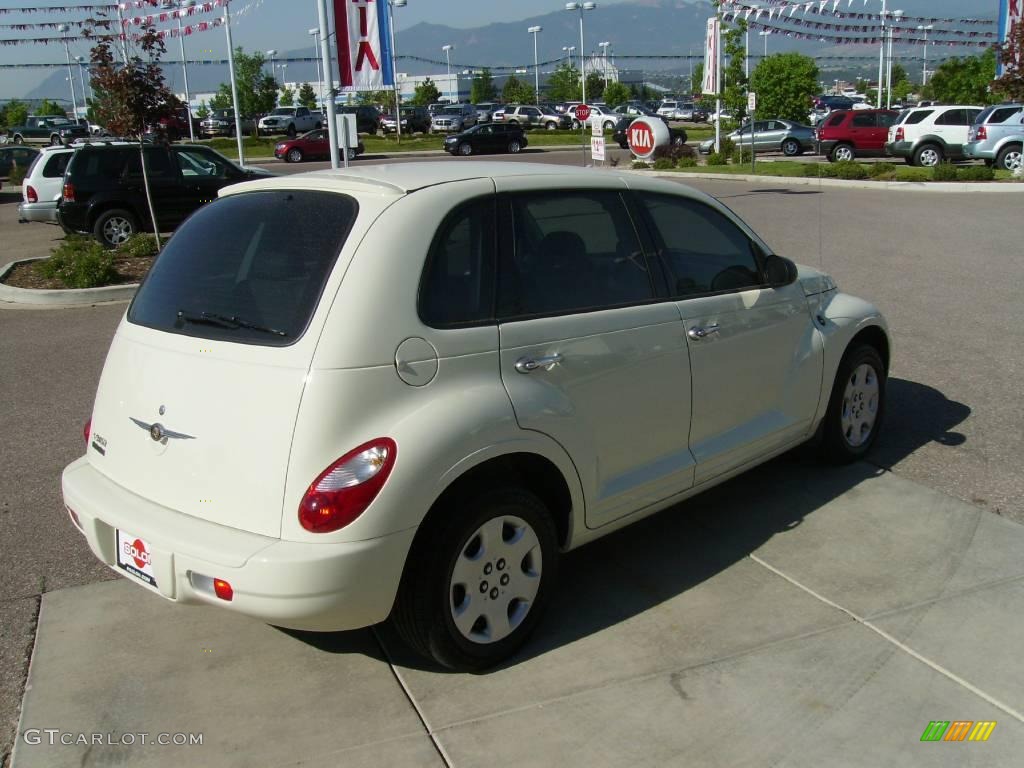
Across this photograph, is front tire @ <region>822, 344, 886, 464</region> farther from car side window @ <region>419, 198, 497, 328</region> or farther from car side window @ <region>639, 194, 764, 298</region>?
car side window @ <region>419, 198, 497, 328</region>

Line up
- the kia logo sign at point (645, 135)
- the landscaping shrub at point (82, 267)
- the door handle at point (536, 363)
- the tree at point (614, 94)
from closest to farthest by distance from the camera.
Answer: the door handle at point (536, 363)
the landscaping shrub at point (82, 267)
the kia logo sign at point (645, 135)
the tree at point (614, 94)

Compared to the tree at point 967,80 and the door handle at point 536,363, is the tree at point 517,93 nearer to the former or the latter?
the tree at point 967,80

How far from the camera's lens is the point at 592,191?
A: 4230 mm

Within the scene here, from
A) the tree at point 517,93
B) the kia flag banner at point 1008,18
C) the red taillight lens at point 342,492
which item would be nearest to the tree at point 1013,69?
the kia flag banner at point 1008,18

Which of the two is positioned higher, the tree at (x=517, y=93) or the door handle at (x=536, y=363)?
the tree at (x=517, y=93)

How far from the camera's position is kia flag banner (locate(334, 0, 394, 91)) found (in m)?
13.6

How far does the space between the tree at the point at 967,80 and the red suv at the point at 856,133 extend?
14.8m

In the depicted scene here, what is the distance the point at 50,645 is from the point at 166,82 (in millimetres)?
13308

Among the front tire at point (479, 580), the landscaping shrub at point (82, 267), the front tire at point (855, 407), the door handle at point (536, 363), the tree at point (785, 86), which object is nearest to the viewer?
the front tire at point (479, 580)

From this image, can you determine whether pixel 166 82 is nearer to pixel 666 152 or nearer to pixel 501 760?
pixel 501 760

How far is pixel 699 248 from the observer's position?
466cm

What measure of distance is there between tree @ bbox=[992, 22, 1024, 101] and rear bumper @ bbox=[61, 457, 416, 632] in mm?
24678

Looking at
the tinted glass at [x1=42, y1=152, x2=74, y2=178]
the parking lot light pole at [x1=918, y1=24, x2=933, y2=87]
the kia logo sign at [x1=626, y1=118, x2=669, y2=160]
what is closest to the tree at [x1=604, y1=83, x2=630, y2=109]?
the parking lot light pole at [x1=918, y1=24, x2=933, y2=87]

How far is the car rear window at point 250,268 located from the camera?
3428 mm
